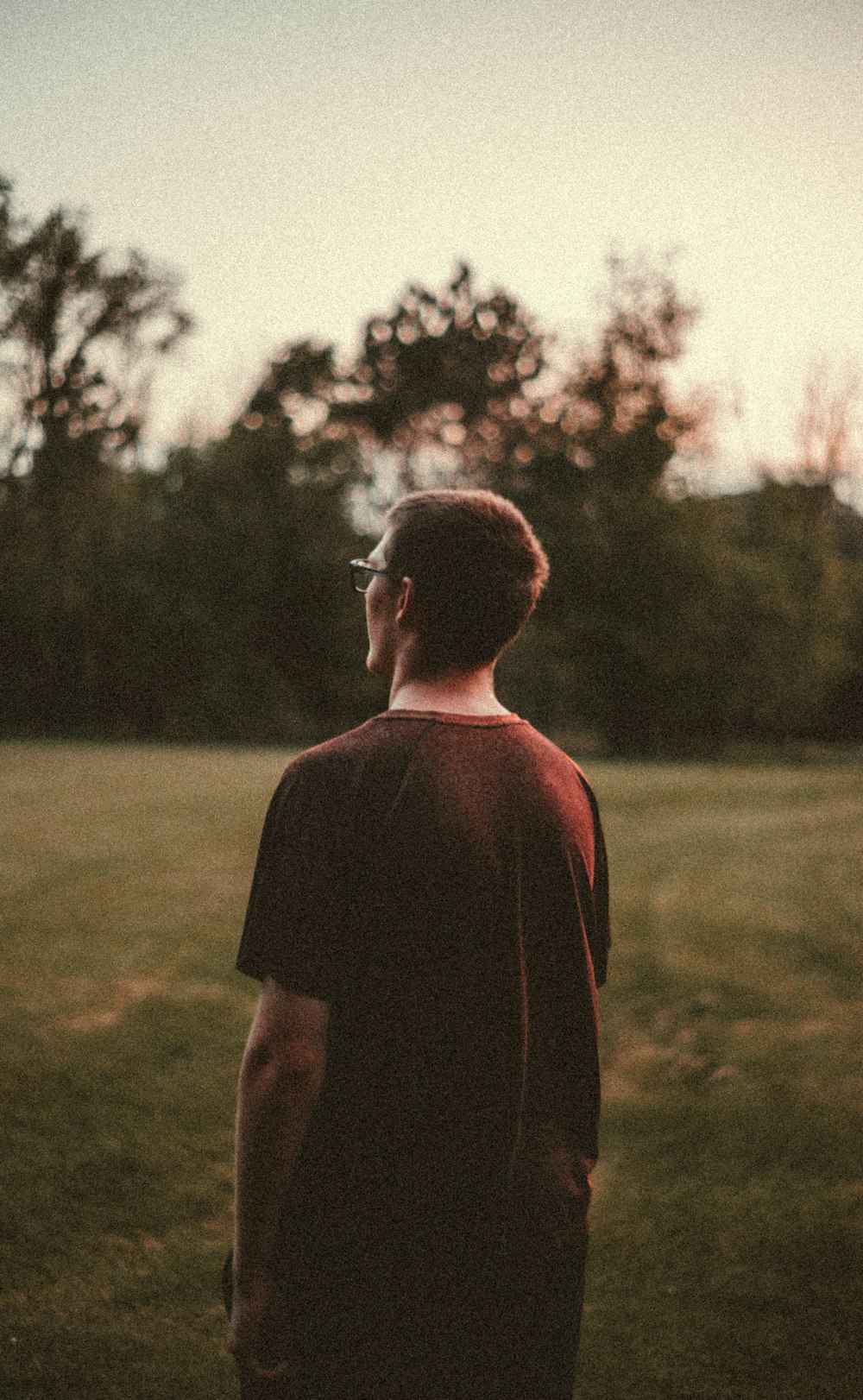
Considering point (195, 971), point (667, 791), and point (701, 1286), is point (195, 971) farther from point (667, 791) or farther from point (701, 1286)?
point (667, 791)

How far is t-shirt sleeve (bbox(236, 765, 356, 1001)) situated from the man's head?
13.0 inches

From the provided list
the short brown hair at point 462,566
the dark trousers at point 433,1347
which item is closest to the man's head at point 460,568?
the short brown hair at point 462,566

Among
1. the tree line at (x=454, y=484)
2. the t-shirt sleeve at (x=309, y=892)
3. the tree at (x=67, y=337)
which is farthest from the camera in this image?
the tree line at (x=454, y=484)

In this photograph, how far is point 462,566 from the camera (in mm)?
1873

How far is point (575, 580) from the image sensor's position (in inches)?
1642

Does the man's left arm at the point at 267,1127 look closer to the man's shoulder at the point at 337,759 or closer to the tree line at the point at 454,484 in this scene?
the man's shoulder at the point at 337,759

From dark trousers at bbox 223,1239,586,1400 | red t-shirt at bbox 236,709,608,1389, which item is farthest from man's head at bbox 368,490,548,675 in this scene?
dark trousers at bbox 223,1239,586,1400

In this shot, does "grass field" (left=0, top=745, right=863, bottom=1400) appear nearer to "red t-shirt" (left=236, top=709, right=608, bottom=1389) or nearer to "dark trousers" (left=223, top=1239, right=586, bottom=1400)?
"dark trousers" (left=223, top=1239, right=586, bottom=1400)

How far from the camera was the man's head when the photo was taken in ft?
6.13

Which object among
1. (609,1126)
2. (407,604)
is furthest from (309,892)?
(609,1126)

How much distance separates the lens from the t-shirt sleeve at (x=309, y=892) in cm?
172

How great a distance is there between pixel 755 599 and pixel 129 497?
22949 millimetres

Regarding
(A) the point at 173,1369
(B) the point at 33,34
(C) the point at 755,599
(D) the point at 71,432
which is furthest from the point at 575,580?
(A) the point at 173,1369

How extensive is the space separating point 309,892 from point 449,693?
1.35ft
